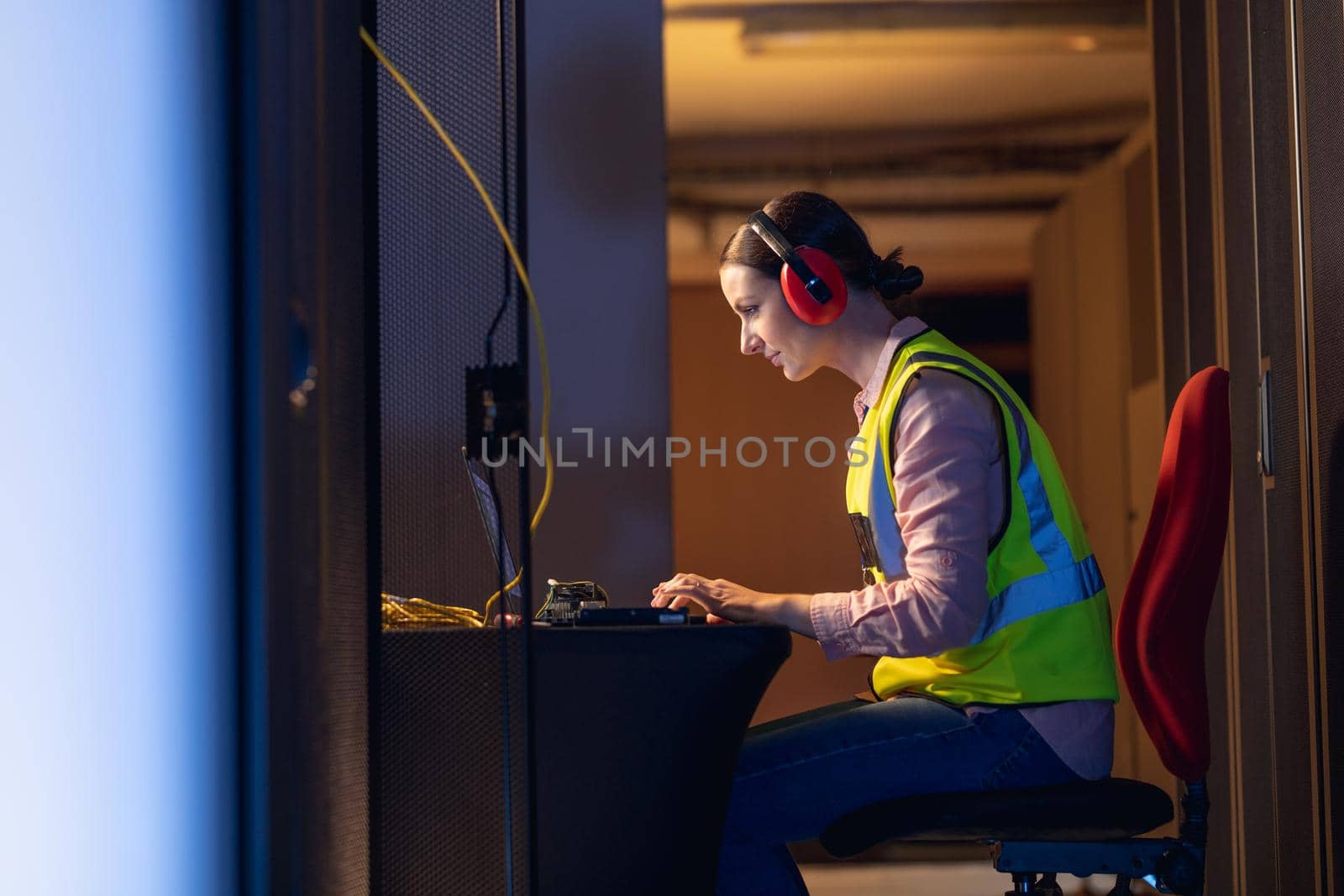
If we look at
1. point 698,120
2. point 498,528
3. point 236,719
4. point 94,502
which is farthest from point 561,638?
point 698,120

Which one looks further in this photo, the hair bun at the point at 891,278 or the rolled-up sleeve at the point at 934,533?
the hair bun at the point at 891,278

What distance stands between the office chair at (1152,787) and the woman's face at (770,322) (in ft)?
1.46

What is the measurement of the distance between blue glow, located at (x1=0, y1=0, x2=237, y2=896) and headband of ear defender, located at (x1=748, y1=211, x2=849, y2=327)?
0.62 metres

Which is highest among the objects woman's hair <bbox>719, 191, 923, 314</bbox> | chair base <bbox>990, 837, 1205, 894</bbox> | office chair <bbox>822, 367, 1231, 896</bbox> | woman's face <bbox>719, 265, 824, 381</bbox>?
woman's hair <bbox>719, 191, 923, 314</bbox>

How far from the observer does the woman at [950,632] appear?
1.24m

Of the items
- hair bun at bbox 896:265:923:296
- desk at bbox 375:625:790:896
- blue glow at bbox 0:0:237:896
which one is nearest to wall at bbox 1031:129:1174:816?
hair bun at bbox 896:265:923:296

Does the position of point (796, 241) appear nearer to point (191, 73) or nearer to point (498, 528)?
point (498, 528)

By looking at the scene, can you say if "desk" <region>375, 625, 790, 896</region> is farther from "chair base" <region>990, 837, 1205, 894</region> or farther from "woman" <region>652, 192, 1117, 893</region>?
"chair base" <region>990, 837, 1205, 894</region>

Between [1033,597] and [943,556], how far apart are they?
140mm

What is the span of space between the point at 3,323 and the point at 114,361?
0.45ft

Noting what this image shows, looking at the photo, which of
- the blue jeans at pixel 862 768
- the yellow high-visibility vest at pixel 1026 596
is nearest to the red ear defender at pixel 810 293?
the yellow high-visibility vest at pixel 1026 596

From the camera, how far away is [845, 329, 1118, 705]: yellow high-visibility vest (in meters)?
1.28

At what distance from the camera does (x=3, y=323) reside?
2.81ft

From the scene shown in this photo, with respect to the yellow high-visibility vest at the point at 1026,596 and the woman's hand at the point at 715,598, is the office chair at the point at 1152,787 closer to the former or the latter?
the yellow high-visibility vest at the point at 1026,596
